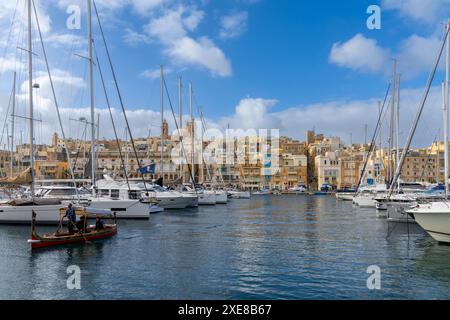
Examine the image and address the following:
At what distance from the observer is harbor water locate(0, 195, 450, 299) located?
571 inches

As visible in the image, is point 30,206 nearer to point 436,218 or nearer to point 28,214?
point 28,214

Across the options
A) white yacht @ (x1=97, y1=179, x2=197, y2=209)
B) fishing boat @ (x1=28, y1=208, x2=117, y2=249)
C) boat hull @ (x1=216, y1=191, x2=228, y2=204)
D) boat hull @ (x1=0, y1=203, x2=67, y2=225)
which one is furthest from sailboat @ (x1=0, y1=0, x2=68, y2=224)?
boat hull @ (x1=216, y1=191, x2=228, y2=204)

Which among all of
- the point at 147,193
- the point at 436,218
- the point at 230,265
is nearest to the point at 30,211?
the point at 147,193

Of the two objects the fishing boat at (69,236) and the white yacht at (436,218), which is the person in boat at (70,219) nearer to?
the fishing boat at (69,236)

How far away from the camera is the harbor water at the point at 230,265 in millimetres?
14516

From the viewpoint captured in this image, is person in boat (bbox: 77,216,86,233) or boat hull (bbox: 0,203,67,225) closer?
person in boat (bbox: 77,216,86,233)

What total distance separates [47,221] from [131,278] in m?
17.2

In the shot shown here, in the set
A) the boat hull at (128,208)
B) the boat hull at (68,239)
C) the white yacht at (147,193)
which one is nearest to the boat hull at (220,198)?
the white yacht at (147,193)

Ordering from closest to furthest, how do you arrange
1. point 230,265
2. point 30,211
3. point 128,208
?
1. point 230,265
2. point 30,211
3. point 128,208

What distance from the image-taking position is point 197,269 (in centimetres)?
1762

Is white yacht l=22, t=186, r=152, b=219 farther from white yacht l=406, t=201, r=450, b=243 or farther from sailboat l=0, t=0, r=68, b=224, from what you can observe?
white yacht l=406, t=201, r=450, b=243

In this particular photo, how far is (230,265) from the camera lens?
18.5 m

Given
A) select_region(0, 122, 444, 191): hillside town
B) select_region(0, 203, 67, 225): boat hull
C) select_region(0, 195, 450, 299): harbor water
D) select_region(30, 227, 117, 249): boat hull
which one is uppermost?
select_region(0, 122, 444, 191): hillside town
